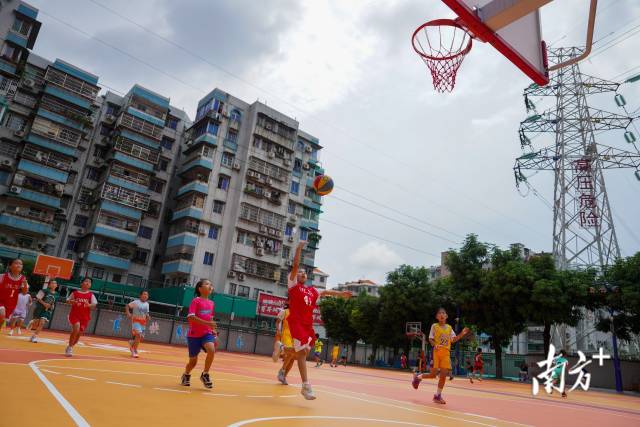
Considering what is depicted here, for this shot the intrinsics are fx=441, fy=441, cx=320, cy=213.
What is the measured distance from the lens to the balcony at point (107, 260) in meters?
43.9

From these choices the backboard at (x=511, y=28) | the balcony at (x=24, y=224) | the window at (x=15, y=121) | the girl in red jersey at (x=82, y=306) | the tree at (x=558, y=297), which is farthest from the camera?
the window at (x=15, y=121)

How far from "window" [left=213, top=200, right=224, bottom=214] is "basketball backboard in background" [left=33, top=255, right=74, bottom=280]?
1747 cm

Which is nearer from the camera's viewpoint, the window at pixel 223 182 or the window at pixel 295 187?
the window at pixel 223 182

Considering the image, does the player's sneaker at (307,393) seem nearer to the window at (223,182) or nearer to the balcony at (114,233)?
the balcony at (114,233)

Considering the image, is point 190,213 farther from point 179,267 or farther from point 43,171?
point 43,171

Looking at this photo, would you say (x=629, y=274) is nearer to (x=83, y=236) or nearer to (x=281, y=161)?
(x=281, y=161)

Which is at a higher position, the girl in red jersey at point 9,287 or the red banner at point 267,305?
the red banner at point 267,305

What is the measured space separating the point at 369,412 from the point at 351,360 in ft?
162

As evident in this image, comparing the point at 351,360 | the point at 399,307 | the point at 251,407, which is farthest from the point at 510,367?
the point at 251,407

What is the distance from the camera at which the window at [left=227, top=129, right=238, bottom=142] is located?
5257 centimetres

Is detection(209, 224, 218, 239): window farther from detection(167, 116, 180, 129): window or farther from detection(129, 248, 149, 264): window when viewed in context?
detection(167, 116, 180, 129): window

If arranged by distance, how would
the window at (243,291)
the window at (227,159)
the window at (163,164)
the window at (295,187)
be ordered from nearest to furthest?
1. the window at (243,291)
2. the window at (227,159)
3. the window at (163,164)
4. the window at (295,187)

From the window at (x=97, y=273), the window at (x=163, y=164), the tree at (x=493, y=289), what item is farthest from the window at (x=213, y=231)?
the tree at (x=493, y=289)

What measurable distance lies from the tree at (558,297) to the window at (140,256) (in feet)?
127
